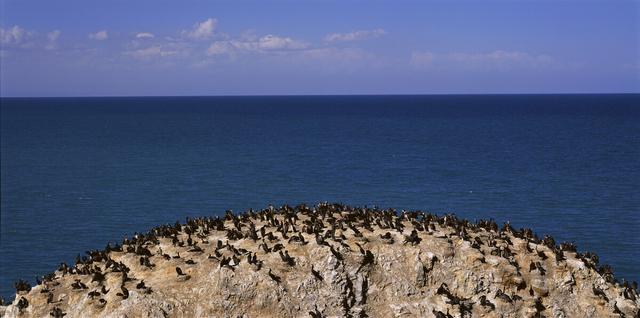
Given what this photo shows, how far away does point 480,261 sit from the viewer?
3256cm

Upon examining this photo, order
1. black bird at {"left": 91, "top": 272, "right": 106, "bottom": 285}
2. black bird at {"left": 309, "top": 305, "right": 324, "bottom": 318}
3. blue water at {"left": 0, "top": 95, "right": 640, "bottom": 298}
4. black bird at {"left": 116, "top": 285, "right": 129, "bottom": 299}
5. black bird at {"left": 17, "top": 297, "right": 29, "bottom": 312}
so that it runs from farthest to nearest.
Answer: blue water at {"left": 0, "top": 95, "right": 640, "bottom": 298}
black bird at {"left": 91, "top": 272, "right": 106, "bottom": 285}
black bird at {"left": 17, "top": 297, "right": 29, "bottom": 312}
black bird at {"left": 116, "top": 285, "right": 129, "bottom": 299}
black bird at {"left": 309, "top": 305, "right": 324, "bottom": 318}

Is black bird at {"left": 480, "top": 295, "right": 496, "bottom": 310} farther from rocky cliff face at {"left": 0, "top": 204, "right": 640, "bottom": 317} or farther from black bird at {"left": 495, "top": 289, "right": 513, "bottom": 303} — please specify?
black bird at {"left": 495, "top": 289, "right": 513, "bottom": 303}

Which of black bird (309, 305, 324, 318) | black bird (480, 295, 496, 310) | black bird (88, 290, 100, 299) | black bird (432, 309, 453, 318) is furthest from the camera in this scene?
black bird (480, 295, 496, 310)

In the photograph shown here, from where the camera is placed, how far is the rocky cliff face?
3050 centimetres

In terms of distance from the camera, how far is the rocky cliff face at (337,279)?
30.5 meters

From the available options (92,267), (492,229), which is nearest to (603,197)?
(492,229)

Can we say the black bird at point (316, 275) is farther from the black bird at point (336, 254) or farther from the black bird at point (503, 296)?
the black bird at point (503, 296)

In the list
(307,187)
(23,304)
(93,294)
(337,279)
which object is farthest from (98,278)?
(307,187)

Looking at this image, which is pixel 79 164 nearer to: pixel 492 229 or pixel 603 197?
pixel 603 197

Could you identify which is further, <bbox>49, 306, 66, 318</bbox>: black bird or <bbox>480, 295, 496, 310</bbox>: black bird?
<bbox>480, 295, 496, 310</bbox>: black bird

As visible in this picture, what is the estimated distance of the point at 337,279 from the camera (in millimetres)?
31578

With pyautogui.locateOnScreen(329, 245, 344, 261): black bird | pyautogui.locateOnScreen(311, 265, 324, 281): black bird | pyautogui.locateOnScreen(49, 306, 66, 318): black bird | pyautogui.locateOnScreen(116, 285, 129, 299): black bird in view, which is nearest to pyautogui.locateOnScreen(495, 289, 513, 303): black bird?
pyautogui.locateOnScreen(329, 245, 344, 261): black bird

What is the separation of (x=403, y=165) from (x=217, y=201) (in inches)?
2106

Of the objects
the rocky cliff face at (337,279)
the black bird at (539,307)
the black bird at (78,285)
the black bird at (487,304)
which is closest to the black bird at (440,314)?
the rocky cliff face at (337,279)
